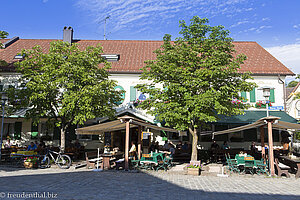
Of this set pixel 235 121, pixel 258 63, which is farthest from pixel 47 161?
pixel 258 63

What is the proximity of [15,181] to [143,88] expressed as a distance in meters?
7.43

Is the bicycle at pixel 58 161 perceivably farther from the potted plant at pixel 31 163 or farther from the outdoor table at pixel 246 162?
the outdoor table at pixel 246 162

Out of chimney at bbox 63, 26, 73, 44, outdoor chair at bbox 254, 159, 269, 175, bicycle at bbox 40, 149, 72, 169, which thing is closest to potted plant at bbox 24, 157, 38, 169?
bicycle at bbox 40, 149, 72, 169

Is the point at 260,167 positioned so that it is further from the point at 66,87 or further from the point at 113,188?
the point at 66,87

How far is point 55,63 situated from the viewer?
44.7 feet

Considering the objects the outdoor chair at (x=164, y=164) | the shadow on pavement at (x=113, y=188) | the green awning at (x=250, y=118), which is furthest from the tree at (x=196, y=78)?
the shadow on pavement at (x=113, y=188)

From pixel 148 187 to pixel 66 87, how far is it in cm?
812

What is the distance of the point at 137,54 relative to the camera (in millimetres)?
21688

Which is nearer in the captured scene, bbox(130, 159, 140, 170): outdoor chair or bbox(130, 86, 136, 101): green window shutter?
bbox(130, 159, 140, 170): outdoor chair

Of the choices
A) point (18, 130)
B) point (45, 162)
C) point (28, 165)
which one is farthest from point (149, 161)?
point (18, 130)

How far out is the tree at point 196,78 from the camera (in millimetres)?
11906

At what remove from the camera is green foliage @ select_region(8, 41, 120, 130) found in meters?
13.0

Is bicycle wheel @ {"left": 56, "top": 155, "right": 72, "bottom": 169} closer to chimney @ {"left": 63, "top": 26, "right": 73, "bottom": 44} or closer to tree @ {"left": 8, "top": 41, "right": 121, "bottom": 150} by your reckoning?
tree @ {"left": 8, "top": 41, "right": 121, "bottom": 150}

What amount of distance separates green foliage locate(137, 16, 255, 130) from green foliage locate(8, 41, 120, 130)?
2606 mm
